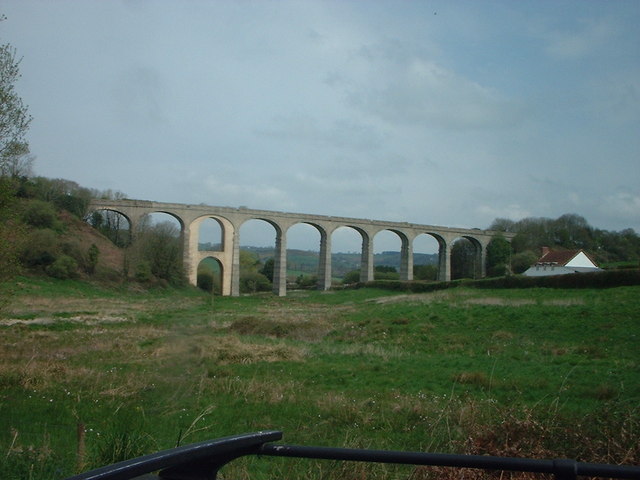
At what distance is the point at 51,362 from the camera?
31.2 feet

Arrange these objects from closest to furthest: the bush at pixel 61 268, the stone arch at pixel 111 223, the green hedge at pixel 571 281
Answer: the green hedge at pixel 571 281
the bush at pixel 61 268
the stone arch at pixel 111 223

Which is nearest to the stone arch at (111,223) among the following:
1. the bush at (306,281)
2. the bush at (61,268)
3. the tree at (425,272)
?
the bush at (61,268)

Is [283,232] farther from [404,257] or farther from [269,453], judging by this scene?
[269,453]

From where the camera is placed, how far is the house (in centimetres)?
4394

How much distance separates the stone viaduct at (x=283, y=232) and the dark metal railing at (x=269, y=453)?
115ft

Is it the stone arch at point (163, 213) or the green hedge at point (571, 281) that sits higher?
the stone arch at point (163, 213)

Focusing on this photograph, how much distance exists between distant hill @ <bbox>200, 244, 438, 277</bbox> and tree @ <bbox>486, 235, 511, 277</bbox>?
5.97m

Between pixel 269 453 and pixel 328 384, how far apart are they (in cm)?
860

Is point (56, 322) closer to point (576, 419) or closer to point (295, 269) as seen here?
point (576, 419)

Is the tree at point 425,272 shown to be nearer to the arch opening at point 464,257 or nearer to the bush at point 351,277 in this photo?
the arch opening at point 464,257

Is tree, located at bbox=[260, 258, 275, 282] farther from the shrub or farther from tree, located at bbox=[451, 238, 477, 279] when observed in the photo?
tree, located at bbox=[451, 238, 477, 279]

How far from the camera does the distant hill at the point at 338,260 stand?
5456 centimetres

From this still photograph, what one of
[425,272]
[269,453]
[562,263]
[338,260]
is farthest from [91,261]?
[425,272]

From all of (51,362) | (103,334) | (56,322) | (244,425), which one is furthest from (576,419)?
(56,322)
